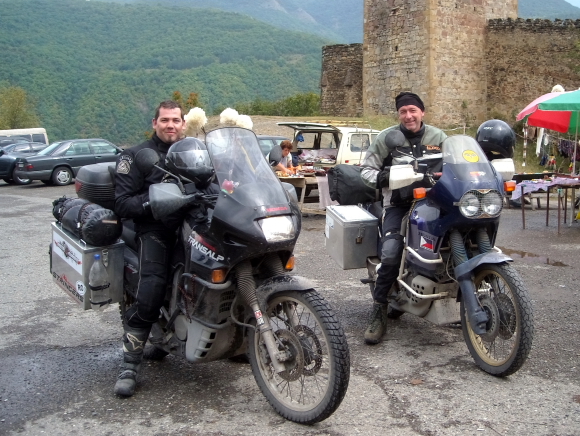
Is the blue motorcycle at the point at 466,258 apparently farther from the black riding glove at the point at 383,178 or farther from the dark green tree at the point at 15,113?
the dark green tree at the point at 15,113

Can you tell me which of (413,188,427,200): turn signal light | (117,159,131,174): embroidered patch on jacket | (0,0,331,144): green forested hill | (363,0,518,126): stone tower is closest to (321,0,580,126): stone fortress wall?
(363,0,518,126): stone tower

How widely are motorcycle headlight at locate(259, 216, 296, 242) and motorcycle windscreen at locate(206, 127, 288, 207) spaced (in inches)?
3.8

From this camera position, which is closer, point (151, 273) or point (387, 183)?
point (151, 273)

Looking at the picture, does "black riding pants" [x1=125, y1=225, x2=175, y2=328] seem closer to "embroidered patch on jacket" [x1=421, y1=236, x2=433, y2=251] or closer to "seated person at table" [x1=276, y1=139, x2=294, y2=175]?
"embroidered patch on jacket" [x1=421, y1=236, x2=433, y2=251]

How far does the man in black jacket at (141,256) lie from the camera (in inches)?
163

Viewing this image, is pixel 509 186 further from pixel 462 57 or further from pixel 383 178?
pixel 462 57

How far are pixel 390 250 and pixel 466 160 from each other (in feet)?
2.74

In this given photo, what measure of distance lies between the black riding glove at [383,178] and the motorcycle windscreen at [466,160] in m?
0.45

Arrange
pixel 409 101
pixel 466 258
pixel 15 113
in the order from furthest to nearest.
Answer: pixel 15 113, pixel 409 101, pixel 466 258

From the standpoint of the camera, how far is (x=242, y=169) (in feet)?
12.5

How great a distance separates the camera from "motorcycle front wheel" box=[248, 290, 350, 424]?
3445 mm

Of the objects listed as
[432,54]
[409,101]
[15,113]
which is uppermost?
[432,54]

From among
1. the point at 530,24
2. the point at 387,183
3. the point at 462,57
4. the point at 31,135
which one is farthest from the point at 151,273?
the point at 31,135

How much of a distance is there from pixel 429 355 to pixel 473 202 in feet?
3.61
